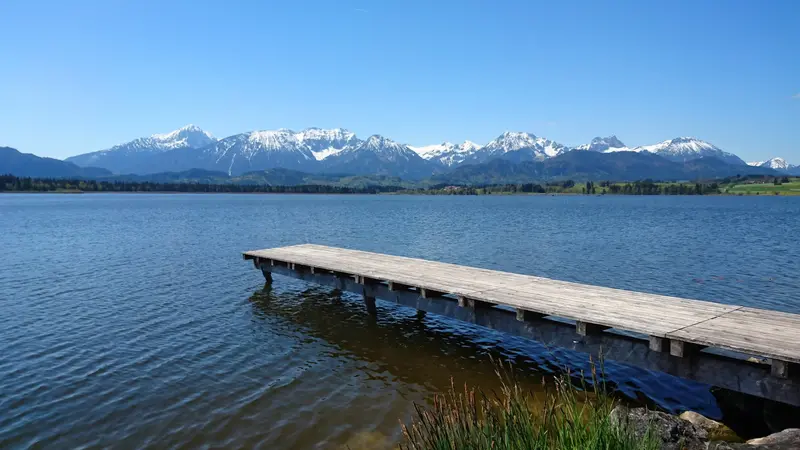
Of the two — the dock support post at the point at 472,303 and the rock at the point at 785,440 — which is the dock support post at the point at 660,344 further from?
the dock support post at the point at 472,303

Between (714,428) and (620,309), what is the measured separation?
3515mm

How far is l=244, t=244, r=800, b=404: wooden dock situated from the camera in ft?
34.3

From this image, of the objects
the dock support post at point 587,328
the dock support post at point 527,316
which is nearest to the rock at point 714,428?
the dock support post at point 587,328

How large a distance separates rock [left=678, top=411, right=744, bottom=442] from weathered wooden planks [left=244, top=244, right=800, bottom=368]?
152cm

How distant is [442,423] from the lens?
6004mm

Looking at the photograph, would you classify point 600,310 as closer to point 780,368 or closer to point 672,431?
point 780,368

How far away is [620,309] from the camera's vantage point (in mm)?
13492

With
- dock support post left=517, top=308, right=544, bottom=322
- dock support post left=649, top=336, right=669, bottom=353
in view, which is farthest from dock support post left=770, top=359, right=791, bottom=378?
dock support post left=517, top=308, right=544, bottom=322

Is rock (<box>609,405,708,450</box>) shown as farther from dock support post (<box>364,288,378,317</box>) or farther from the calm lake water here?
dock support post (<box>364,288,378,317</box>)

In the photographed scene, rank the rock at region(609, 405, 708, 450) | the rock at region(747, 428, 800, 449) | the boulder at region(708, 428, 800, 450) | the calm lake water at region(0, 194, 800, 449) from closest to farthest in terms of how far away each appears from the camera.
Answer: the boulder at region(708, 428, 800, 450), the rock at region(747, 428, 800, 449), the rock at region(609, 405, 708, 450), the calm lake water at region(0, 194, 800, 449)

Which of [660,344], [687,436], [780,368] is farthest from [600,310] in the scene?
[687,436]

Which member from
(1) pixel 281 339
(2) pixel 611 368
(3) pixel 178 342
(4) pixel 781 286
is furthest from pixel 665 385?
(4) pixel 781 286

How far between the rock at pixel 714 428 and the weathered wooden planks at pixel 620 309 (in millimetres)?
1517

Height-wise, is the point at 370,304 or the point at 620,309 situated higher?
the point at 620,309
